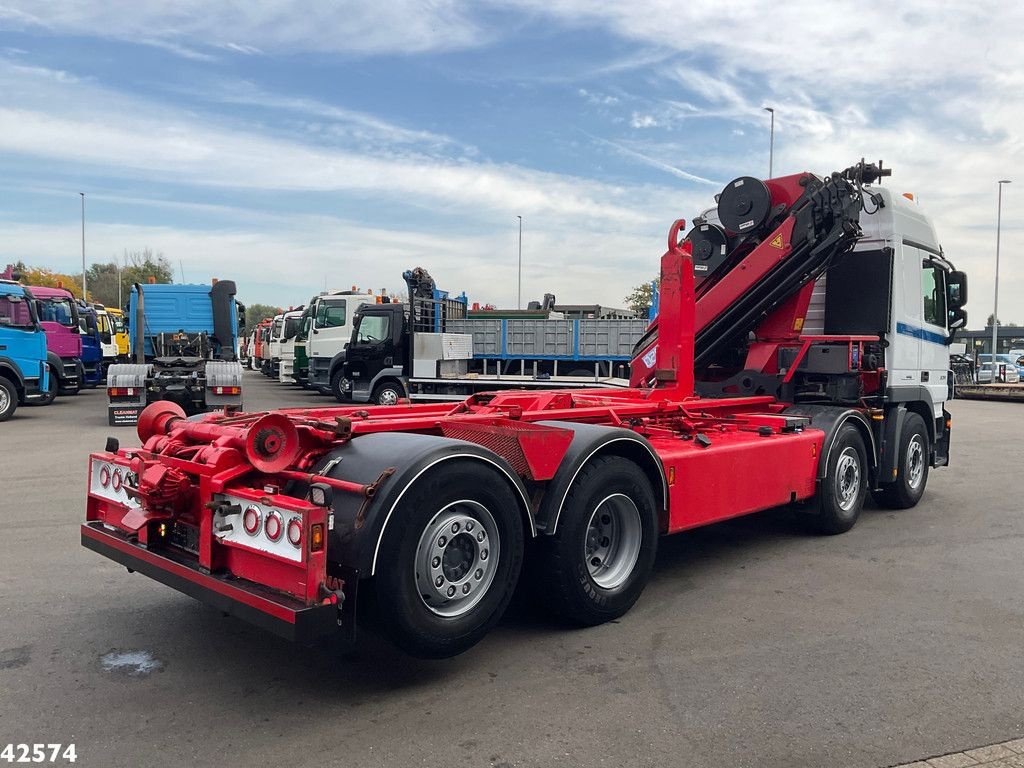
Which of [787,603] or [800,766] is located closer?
[800,766]

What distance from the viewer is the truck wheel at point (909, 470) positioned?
835 cm

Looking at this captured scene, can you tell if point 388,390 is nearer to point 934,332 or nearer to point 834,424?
point 934,332

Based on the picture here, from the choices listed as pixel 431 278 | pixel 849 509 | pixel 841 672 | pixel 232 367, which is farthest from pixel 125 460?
pixel 431 278

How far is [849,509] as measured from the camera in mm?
7441

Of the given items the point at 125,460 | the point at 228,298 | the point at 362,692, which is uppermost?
the point at 228,298

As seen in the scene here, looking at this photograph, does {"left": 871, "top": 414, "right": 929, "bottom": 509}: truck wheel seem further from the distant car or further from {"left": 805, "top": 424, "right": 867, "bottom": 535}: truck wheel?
the distant car

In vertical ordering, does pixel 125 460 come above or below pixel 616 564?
above

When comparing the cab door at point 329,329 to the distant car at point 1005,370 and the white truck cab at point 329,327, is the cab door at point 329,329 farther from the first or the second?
the distant car at point 1005,370

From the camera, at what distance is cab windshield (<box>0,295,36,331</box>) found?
16875mm

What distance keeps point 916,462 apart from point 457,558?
21.7 feet

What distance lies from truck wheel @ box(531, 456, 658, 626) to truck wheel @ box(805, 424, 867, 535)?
2.68m

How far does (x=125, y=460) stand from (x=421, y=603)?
1.97 m

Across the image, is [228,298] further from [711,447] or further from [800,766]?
[800,766]

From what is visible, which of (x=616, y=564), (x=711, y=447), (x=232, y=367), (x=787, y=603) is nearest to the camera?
(x=616, y=564)
